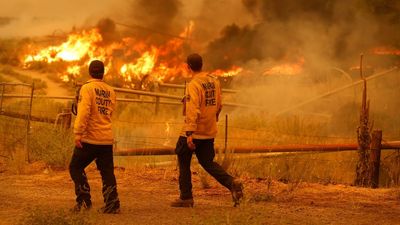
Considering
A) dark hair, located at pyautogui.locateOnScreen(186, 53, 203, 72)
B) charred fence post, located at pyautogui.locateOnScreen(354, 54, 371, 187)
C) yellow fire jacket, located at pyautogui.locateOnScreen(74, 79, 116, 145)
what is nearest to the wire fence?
yellow fire jacket, located at pyautogui.locateOnScreen(74, 79, 116, 145)

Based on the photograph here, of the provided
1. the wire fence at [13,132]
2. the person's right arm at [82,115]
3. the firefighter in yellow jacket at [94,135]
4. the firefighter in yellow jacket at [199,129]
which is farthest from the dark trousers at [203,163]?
the wire fence at [13,132]

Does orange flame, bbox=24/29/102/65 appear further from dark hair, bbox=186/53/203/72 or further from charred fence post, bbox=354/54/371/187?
dark hair, bbox=186/53/203/72

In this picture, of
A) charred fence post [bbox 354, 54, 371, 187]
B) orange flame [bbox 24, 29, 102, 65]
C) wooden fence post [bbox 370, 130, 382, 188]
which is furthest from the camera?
orange flame [bbox 24, 29, 102, 65]

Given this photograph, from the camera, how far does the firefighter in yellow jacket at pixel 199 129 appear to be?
280 inches

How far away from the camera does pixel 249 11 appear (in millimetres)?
24500

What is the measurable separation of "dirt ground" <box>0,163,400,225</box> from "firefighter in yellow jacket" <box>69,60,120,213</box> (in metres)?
0.26

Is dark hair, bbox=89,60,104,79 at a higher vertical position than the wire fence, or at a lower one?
higher

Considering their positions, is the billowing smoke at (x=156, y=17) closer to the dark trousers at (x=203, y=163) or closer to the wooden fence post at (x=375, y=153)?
the wooden fence post at (x=375, y=153)

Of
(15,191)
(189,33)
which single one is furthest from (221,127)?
(189,33)

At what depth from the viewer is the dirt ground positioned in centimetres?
677

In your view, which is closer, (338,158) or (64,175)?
(64,175)

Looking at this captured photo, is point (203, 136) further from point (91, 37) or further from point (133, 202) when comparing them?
point (91, 37)

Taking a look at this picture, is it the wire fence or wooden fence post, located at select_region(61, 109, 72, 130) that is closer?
wooden fence post, located at select_region(61, 109, 72, 130)

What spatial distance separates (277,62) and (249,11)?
4.56 metres
